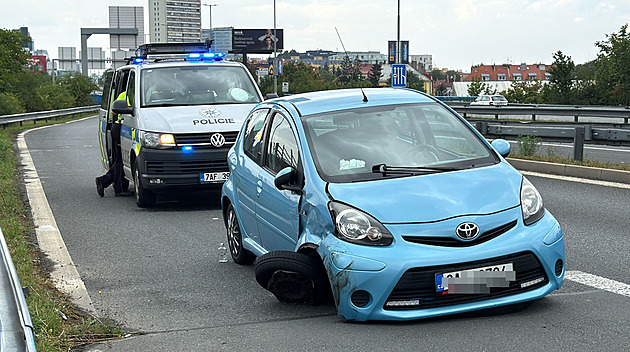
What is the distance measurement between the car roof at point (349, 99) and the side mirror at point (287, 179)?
0.70m

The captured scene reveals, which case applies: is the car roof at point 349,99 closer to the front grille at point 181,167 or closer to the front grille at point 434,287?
the front grille at point 434,287

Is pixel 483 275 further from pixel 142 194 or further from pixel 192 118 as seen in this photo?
pixel 142 194

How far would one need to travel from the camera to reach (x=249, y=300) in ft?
21.1

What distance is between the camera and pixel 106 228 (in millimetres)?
10188

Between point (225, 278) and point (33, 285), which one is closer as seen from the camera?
point (33, 285)

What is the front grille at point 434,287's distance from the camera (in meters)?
5.16

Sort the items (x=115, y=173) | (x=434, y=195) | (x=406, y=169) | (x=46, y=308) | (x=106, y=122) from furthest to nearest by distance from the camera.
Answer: (x=106, y=122), (x=115, y=173), (x=406, y=169), (x=46, y=308), (x=434, y=195)

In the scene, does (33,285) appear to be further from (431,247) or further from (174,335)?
(431,247)

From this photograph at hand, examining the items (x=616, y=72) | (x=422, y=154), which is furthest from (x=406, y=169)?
(x=616, y=72)

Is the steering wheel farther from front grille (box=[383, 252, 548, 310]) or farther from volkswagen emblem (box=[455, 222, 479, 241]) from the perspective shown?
front grille (box=[383, 252, 548, 310])

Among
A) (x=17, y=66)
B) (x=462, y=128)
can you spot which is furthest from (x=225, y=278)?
(x=17, y=66)

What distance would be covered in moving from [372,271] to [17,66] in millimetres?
51870

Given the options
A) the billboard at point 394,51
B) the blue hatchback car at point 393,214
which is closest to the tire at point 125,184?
the blue hatchback car at point 393,214

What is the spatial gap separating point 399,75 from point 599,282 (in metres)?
21.8
